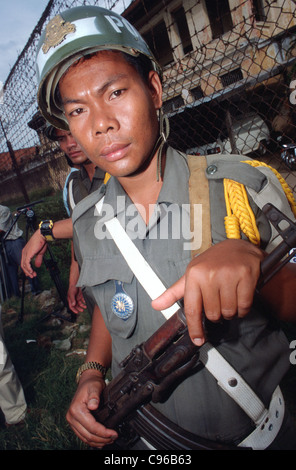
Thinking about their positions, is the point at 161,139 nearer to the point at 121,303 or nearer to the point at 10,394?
the point at 121,303

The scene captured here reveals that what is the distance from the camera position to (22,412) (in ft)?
9.47

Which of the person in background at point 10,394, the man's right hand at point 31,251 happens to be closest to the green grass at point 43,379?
the person in background at point 10,394

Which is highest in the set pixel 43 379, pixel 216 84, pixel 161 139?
pixel 216 84

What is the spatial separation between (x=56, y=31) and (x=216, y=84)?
13549 mm

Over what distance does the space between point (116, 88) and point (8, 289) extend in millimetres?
6461

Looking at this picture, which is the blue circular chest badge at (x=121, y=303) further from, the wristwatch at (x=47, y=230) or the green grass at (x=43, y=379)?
the green grass at (x=43, y=379)

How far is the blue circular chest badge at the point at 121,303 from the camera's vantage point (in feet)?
4.03

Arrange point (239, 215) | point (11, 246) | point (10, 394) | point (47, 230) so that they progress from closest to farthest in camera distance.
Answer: point (239, 215), point (47, 230), point (10, 394), point (11, 246)

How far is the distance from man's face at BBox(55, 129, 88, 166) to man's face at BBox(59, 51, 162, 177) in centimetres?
176

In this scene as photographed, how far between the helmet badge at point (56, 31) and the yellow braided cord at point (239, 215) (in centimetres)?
116

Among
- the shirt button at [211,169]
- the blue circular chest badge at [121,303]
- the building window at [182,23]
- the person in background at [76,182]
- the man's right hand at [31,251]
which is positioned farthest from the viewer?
the building window at [182,23]

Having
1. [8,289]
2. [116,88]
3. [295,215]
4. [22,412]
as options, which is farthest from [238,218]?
[8,289]

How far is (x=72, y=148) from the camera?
3.04 meters

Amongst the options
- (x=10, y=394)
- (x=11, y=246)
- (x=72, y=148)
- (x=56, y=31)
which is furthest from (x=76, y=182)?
(x=11, y=246)
